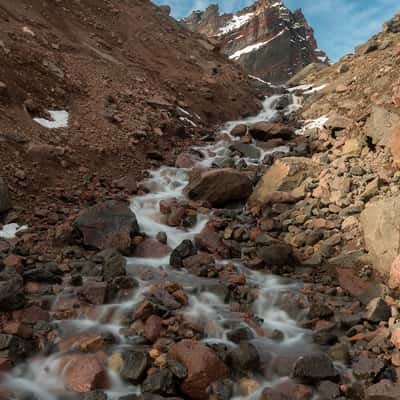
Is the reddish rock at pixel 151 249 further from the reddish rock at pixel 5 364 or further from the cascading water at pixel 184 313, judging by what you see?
the reddish rock at pixel 5 364

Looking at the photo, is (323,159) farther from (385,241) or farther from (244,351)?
(244,351)

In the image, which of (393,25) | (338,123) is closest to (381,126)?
(338,123)

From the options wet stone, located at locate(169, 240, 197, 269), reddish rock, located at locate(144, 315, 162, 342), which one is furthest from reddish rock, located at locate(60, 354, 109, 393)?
wet stone, located at locate(169, 240, 197, 269)

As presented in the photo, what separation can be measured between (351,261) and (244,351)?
370 centimetres

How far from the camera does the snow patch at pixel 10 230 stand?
8646mm

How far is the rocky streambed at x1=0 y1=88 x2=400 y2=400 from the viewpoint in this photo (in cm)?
564

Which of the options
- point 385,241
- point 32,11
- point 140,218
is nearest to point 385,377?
point 385,241

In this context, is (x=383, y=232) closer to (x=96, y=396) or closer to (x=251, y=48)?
(x=96, y=396)

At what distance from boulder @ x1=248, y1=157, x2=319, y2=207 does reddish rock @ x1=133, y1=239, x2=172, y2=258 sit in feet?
10.7

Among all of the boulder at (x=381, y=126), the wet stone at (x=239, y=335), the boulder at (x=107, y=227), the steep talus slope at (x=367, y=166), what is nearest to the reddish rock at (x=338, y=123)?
the steep talus slope at (x=367, y=166)

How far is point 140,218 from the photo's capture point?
10641 mm

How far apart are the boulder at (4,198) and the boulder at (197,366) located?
5285 millimetres

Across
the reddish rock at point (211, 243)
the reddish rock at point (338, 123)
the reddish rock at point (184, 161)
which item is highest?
the reddish rock at point (338, 123)

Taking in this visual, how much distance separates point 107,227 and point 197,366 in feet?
14.2
